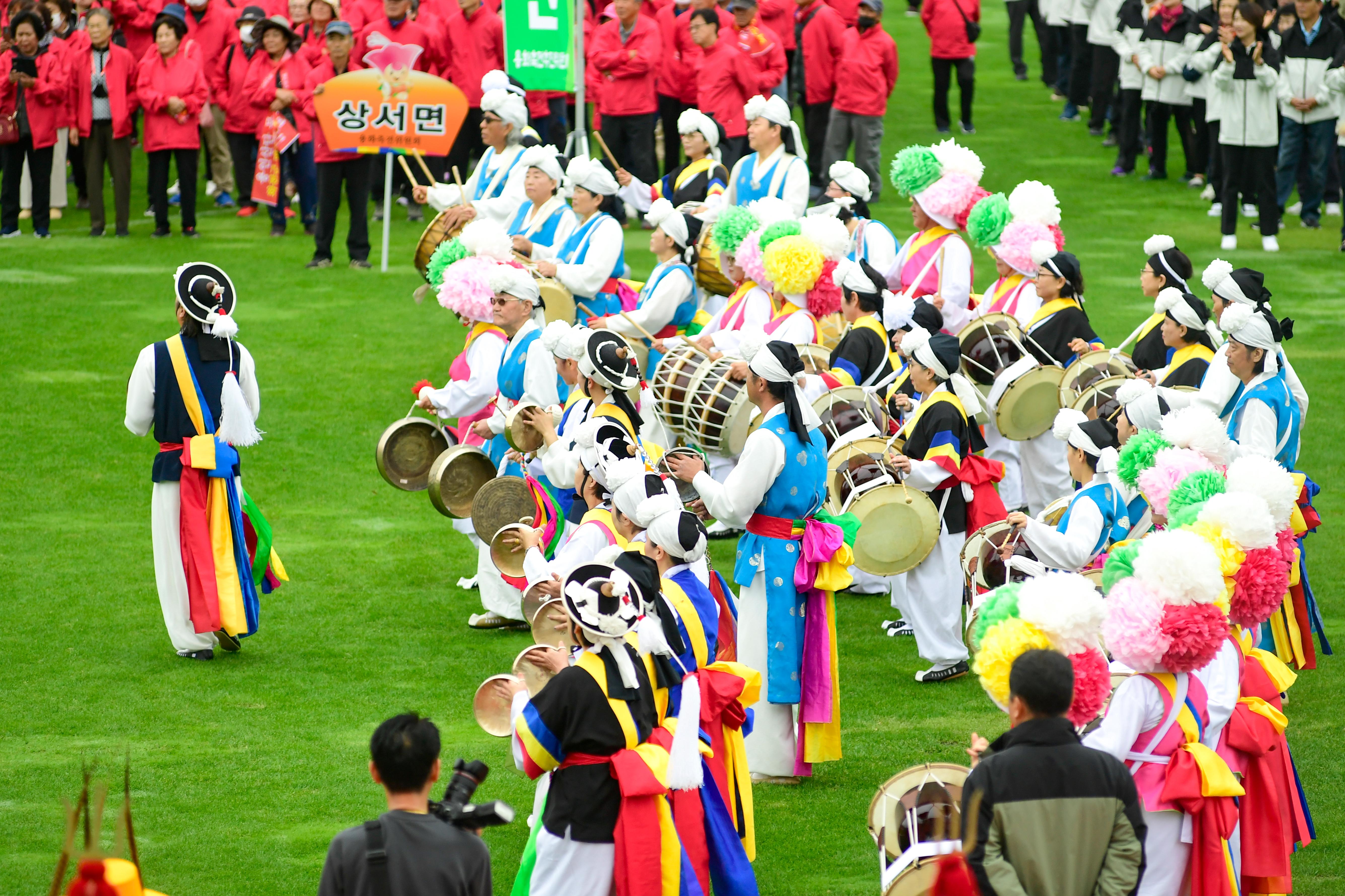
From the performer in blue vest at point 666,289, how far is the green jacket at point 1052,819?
635 cm

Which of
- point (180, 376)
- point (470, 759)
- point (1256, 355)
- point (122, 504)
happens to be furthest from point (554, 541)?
point (122, 504)

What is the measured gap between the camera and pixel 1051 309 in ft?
31.5

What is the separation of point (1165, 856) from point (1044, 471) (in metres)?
5.10

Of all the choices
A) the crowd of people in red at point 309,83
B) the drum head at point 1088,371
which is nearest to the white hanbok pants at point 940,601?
the drum head at point 1088,371

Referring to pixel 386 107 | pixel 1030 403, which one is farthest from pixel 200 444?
pixel 386 107

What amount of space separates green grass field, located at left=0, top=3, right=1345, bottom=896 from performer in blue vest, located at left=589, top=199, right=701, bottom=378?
63.1 inches

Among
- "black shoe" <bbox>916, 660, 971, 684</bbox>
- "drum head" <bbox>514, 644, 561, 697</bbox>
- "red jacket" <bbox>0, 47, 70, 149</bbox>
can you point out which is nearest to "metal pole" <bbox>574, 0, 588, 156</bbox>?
"red jacket" <bbox>0, 47, 70, 149</bbox>

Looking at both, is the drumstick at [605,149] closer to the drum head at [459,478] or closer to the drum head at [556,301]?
the drum head at [556,301]

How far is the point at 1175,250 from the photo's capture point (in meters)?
9.23

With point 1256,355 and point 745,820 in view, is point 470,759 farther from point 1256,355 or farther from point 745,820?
point 1256,355

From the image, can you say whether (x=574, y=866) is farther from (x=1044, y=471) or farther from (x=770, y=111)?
(x=770, y=111)

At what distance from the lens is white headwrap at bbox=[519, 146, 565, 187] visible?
11.4 metres

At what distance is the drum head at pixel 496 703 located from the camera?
16.8ft

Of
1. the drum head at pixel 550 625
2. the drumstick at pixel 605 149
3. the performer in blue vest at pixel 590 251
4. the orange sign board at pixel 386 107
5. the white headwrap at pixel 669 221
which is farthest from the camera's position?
the orange sign board at pixel 386 107
